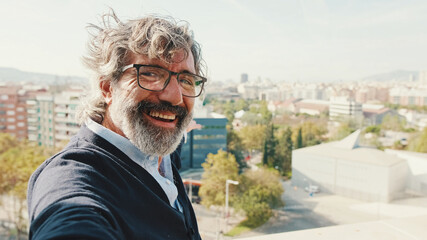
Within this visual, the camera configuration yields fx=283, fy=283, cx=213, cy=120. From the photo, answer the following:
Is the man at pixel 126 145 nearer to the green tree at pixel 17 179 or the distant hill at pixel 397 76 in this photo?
the green tree at pixel 17 179

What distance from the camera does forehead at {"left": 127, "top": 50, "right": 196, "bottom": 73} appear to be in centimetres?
39

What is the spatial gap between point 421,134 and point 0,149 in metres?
11.4

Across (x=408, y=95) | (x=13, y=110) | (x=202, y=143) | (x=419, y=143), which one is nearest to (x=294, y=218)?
(x=202, y=143)

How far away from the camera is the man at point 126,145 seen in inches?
10.0

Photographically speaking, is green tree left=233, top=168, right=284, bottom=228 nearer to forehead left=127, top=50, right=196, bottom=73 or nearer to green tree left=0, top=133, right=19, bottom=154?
green tree left=0, top=133, right=19, bottom=154

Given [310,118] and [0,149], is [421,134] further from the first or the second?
[0,149]

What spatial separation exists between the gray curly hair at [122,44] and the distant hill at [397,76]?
66.5 ft

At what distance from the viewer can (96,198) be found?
10.3 inches

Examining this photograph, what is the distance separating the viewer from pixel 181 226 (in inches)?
14.3

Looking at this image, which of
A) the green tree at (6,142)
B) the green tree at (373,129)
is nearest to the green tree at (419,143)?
the green tree at (373,129)

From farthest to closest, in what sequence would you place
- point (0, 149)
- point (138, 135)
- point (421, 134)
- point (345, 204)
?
1. point (421, 134)
2. point (345, 204)
3. point (0, 149)
4. point (138, 135)

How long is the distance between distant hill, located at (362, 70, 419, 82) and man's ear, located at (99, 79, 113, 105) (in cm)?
2033

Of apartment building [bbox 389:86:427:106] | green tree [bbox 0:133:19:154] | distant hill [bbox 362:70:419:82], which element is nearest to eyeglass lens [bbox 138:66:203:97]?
green tree [bbox 0:133:19:154]

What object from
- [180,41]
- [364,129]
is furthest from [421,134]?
[180,41]
